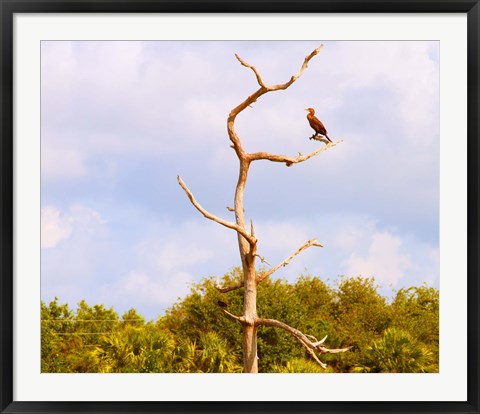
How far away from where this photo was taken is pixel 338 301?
1686 centimetres

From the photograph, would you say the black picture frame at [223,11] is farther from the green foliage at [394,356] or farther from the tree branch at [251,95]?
the green foliage at [394,356]

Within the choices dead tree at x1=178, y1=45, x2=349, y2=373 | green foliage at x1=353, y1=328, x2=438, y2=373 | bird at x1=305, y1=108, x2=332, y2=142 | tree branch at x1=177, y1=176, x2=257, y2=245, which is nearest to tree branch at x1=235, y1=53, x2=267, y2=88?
dead tree at x1=178, y1=45, x2=349, y2=373

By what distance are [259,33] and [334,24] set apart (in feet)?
2.07

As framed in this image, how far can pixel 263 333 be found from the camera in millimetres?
13234

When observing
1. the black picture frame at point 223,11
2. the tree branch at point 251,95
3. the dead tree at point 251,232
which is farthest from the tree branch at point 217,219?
the black picture frame at point 223,11

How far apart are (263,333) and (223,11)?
28.0 feet

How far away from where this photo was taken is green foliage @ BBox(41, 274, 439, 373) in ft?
36.1

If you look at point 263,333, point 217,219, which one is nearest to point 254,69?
point 217,219

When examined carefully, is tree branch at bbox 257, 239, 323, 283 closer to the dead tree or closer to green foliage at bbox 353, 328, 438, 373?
the dead tree

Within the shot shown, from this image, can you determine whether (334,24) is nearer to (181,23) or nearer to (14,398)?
(181,23)

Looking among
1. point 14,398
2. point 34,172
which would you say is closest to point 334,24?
point 34,172

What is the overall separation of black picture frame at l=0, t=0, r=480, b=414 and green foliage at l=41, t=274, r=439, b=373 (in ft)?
12.4

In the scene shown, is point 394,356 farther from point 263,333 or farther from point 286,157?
point 286,157

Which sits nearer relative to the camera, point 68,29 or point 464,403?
point 464,403
